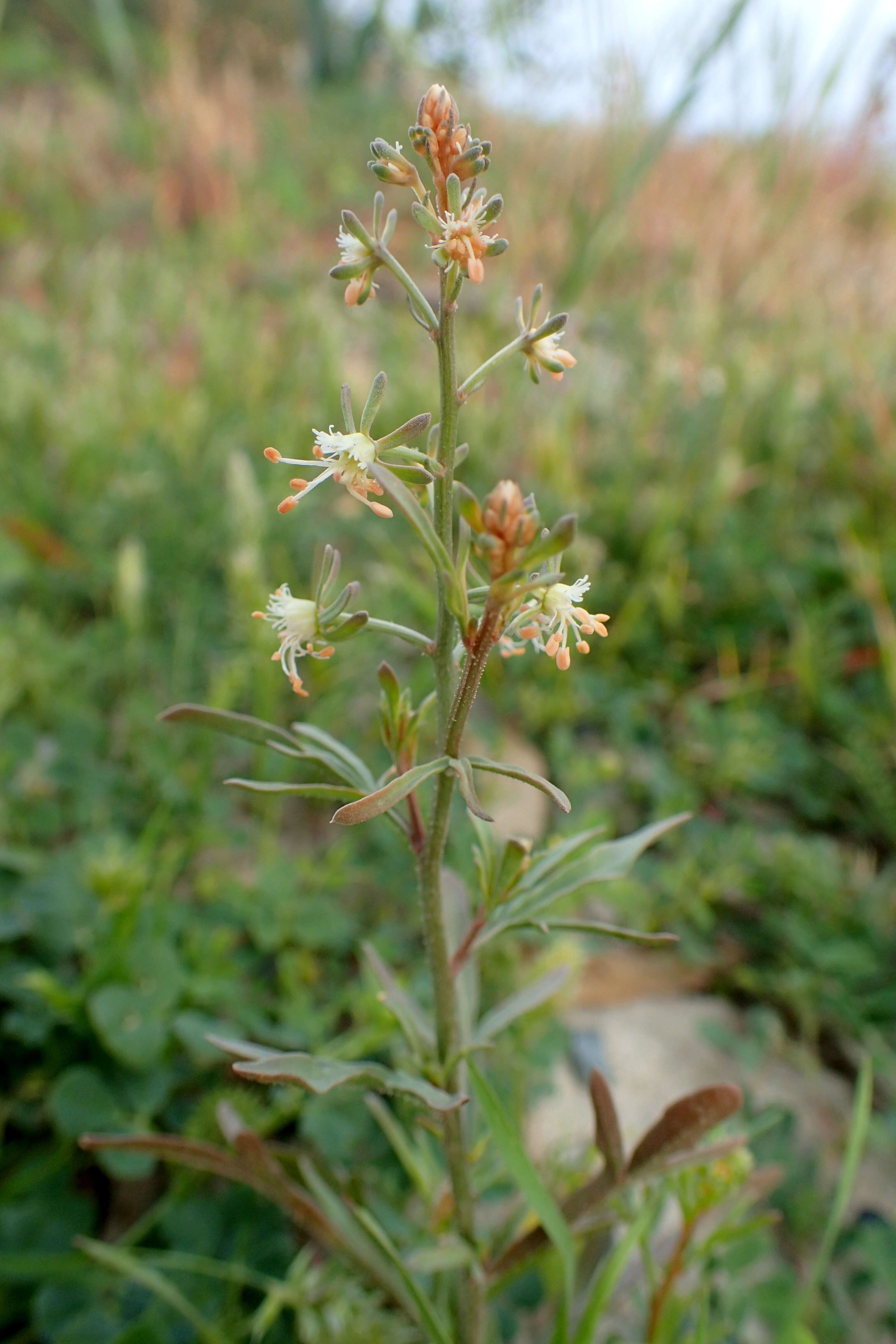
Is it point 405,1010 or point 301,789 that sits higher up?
point 301,789

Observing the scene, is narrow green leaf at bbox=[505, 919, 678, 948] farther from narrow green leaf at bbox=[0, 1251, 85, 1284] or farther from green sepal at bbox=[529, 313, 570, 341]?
narrow green leaf at bbox=[0, 1251, 85, 1284]

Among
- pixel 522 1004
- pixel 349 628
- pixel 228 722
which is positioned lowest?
pixel 522 1004

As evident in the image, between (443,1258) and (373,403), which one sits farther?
(443,1258)

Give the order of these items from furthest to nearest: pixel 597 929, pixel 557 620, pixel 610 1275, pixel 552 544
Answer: pixel 610 1275 < pixel 597 929 < pixel 557 620 < pixel 552 544

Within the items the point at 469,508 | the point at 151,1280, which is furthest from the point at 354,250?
the point at 151,1280

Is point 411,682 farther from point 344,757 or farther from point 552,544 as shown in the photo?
point 552,544

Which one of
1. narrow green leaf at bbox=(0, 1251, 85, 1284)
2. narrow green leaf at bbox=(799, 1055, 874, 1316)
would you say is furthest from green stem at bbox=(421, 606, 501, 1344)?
narrow green leaf at bbox=(0, 1251, 85, 1284)
